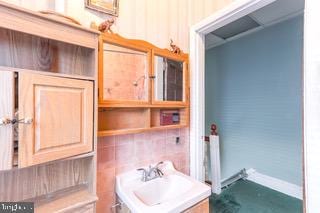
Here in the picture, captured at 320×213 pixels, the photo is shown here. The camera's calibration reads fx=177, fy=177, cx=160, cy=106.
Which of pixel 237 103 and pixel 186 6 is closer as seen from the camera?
pixel 186 6

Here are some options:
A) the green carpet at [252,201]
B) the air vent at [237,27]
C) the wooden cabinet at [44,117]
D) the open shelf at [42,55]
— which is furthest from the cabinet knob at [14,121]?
the air vent at [237,27]

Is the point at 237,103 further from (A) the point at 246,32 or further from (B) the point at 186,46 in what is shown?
(B) the point at 186,46

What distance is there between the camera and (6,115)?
630mm

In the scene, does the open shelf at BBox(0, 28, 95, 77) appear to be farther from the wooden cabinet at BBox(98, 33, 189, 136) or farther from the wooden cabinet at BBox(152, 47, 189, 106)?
the wooden cabinet at BBox(152, 47, 189, 106)

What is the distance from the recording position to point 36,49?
2.86ft

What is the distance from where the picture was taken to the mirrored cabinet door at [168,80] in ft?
4.30

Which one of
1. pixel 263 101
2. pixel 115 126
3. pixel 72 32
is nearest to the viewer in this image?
pixel 72 32

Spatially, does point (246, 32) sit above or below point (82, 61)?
above

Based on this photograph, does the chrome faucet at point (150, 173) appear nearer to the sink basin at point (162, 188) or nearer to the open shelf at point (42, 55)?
the sink basin at point (162, 188)

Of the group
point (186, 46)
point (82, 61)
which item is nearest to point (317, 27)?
point (186, 46)

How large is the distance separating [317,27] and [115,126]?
1.18 m

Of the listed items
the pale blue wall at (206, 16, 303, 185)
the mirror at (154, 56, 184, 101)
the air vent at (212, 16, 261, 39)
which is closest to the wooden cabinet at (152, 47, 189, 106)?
the mirror at (154, 56, 184, 101)

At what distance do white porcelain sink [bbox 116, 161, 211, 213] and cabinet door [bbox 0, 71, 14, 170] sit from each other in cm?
63

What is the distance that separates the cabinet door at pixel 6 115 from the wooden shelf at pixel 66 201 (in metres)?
0.29
